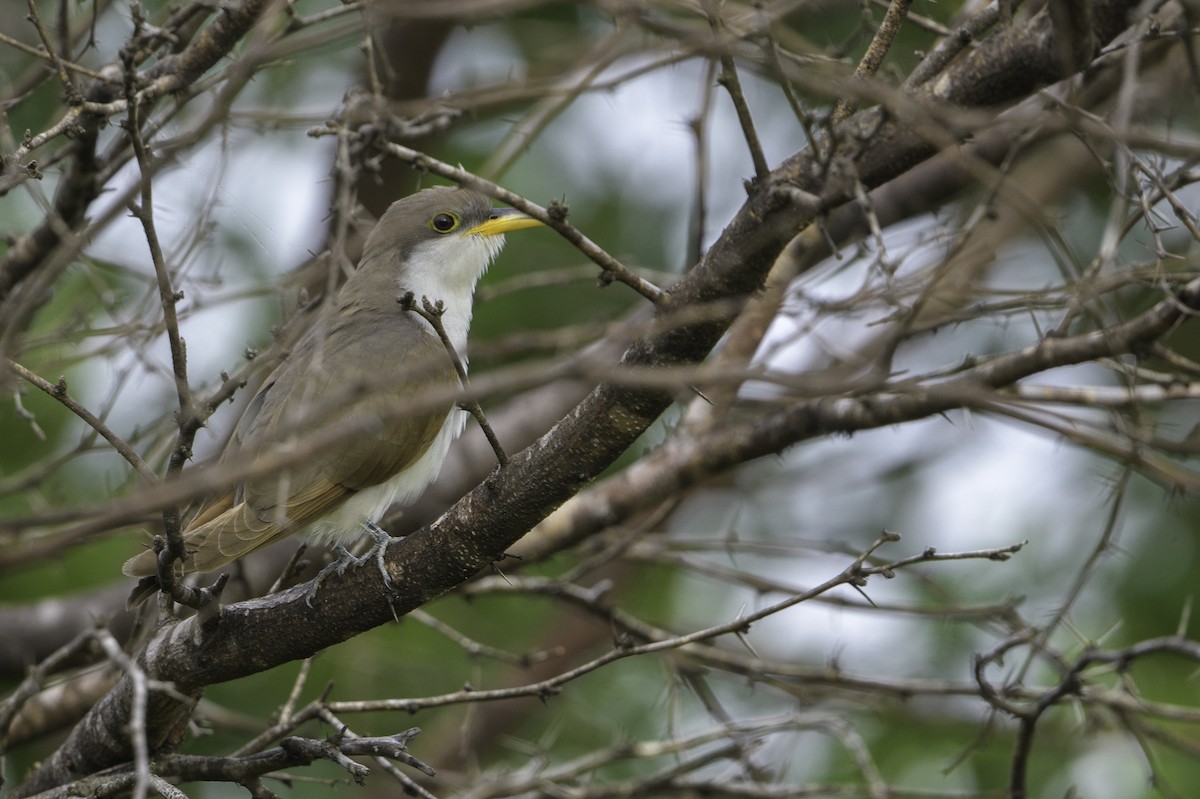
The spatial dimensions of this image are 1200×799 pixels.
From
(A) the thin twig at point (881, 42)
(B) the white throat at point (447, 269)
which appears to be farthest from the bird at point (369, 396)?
(A) the thin twig at point (881, 42)

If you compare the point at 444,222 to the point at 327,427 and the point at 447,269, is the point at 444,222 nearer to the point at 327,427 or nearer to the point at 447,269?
the point at 447,269

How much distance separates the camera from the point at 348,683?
21.0ft

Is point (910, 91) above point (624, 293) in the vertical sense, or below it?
below

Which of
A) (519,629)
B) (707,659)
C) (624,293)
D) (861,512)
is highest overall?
(624,293)

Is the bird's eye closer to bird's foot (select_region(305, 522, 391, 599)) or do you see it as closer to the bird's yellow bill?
the bird's yellow bill

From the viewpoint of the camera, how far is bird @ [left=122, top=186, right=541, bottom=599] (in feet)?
12.1

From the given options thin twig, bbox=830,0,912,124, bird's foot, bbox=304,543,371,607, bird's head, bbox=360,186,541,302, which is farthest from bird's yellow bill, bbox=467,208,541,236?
thin twig, bbox=830,0,912,124

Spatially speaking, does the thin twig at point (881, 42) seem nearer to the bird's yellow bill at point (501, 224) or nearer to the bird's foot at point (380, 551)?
the bird's foot at point (380, 551)

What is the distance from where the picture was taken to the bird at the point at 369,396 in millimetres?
3676

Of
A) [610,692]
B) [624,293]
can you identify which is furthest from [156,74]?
[610,692]

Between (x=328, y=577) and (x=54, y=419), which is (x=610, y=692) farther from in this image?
(x=328, y=577)

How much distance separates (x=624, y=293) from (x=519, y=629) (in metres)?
2.23

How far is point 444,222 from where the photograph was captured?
5.23 m

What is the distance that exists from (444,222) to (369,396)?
57.7 inches
